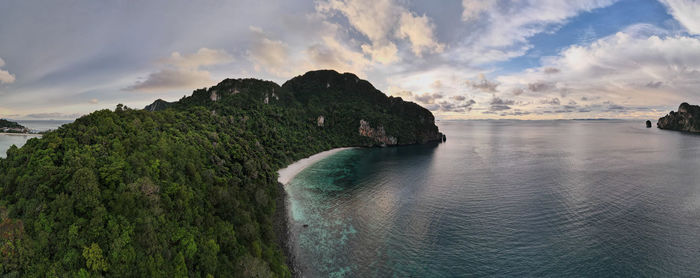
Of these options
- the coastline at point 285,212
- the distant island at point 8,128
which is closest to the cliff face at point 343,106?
the coastline at point 285,212

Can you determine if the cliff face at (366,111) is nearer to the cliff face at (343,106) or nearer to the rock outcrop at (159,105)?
the cliff face at (343,106)

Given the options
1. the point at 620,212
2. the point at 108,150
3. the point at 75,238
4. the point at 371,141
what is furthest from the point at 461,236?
the point at 371,141

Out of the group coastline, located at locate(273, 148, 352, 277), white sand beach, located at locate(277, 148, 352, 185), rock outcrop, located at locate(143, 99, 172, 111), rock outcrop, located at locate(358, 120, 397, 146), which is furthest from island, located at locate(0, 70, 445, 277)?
rock outcrop, located at locate(143, 99, 172, 111)

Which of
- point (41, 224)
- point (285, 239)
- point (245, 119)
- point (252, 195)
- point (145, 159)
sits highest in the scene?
point (245, 119)

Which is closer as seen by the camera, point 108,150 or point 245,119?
point 108,150

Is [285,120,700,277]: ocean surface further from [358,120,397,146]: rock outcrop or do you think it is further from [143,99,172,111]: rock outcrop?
[143,99,172,111]: rock outcrop

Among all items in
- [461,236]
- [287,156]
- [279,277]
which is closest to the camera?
[279,277]

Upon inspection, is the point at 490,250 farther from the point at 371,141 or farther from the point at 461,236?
the point at 371,141
